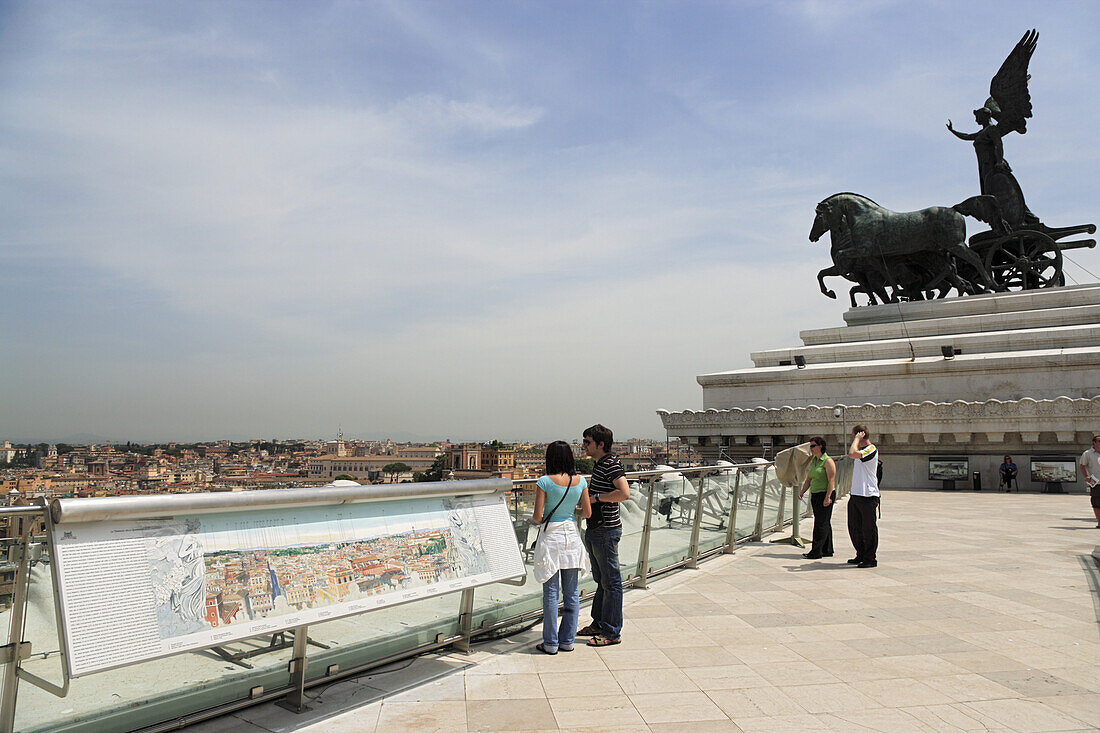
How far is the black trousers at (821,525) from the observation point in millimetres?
9219

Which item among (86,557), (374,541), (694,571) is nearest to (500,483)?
(374,541)

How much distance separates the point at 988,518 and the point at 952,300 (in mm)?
14949

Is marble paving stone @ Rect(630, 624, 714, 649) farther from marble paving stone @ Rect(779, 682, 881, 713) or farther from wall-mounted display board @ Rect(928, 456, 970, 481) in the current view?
wall-mounted display board @ Rect(928, 456, 970, 481)

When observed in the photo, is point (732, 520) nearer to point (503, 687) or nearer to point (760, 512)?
point (760, 512)

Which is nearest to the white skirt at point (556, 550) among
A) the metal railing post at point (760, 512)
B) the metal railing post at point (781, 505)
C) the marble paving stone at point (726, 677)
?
the marble paving stone at point (726, 677)

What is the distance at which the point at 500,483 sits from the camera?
5.24 m

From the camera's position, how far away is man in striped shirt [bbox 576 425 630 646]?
536 centimetres

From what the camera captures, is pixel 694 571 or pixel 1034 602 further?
pixel 694 571

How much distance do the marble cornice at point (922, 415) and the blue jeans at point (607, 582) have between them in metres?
18.0

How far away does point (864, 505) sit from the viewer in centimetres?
858

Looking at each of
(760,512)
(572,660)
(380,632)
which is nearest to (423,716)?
(380,632)

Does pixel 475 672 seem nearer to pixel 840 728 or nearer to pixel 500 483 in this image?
pixel 500 483

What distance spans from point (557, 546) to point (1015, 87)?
30.6m

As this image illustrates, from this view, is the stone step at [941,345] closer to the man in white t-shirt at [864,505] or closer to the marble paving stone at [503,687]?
the man in white t-shirt at [864,505]
